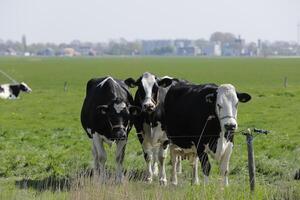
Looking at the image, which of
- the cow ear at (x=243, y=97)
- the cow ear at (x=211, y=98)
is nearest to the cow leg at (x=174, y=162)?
the cow ear at (x=211, y=98)

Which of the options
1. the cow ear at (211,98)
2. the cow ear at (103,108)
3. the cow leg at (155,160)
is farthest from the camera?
the cow leg at (155,160)

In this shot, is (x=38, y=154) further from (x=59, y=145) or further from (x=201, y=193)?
(x=201, y=193)

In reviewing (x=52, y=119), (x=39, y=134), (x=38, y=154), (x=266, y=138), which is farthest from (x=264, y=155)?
(x=52, y=119)

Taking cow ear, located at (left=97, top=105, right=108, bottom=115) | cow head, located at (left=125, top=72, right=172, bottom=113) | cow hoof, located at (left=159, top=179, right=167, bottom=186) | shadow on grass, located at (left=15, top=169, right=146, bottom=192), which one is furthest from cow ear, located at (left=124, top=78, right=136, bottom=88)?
cow hoof, located at (left=159, top=179, right=167, bottom=186)

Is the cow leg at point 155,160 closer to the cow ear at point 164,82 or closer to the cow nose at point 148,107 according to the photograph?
the cow nose at point 148,107

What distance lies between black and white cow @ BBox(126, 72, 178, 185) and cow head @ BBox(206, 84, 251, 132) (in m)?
1.63

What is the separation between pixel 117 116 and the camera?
11844 mm

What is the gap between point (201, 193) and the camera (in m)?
8.37

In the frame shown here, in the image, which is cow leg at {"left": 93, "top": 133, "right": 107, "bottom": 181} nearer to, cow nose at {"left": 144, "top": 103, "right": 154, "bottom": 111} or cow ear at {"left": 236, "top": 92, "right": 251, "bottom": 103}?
cow nose at {"left": 144, "top": 103, "right": 154, "bottom": 111}

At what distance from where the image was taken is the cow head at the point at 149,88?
12.2 m

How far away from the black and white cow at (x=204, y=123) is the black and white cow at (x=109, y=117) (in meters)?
0.90

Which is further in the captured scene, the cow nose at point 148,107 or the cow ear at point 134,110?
the cow ear at point 134,110

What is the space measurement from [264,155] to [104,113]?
158 inches

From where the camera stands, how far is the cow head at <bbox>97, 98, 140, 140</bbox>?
11750 mm
